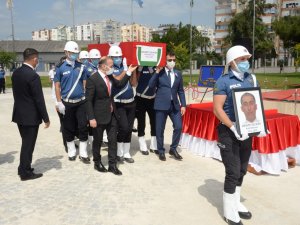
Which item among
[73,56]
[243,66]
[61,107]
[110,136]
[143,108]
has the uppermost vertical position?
[73,56]

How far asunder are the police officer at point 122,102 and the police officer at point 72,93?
0.69 metres

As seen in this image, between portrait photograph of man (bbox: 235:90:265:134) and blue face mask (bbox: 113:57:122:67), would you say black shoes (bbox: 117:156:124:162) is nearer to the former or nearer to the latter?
blue face mask (bbox: 113:57:122:67)

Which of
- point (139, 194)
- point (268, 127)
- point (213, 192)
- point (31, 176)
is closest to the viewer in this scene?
point (139, 194)

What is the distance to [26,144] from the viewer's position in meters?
5.21

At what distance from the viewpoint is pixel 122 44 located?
227 inches

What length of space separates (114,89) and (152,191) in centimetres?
183

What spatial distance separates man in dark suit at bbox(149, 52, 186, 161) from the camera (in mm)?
6160

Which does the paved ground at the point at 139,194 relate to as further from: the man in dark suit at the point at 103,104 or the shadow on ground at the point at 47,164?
the man in dark suit at the point at 103,104

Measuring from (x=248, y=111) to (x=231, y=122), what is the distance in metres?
0.21

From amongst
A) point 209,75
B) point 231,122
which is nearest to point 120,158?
point 231,122

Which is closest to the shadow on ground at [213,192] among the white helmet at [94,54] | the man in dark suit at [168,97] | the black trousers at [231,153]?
the black trousers at [231,153]

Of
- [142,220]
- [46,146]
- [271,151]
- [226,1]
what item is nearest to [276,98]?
[271,151]

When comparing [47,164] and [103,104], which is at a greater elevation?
[103,104]

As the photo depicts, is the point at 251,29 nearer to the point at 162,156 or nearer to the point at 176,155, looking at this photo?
the point at 176,155
